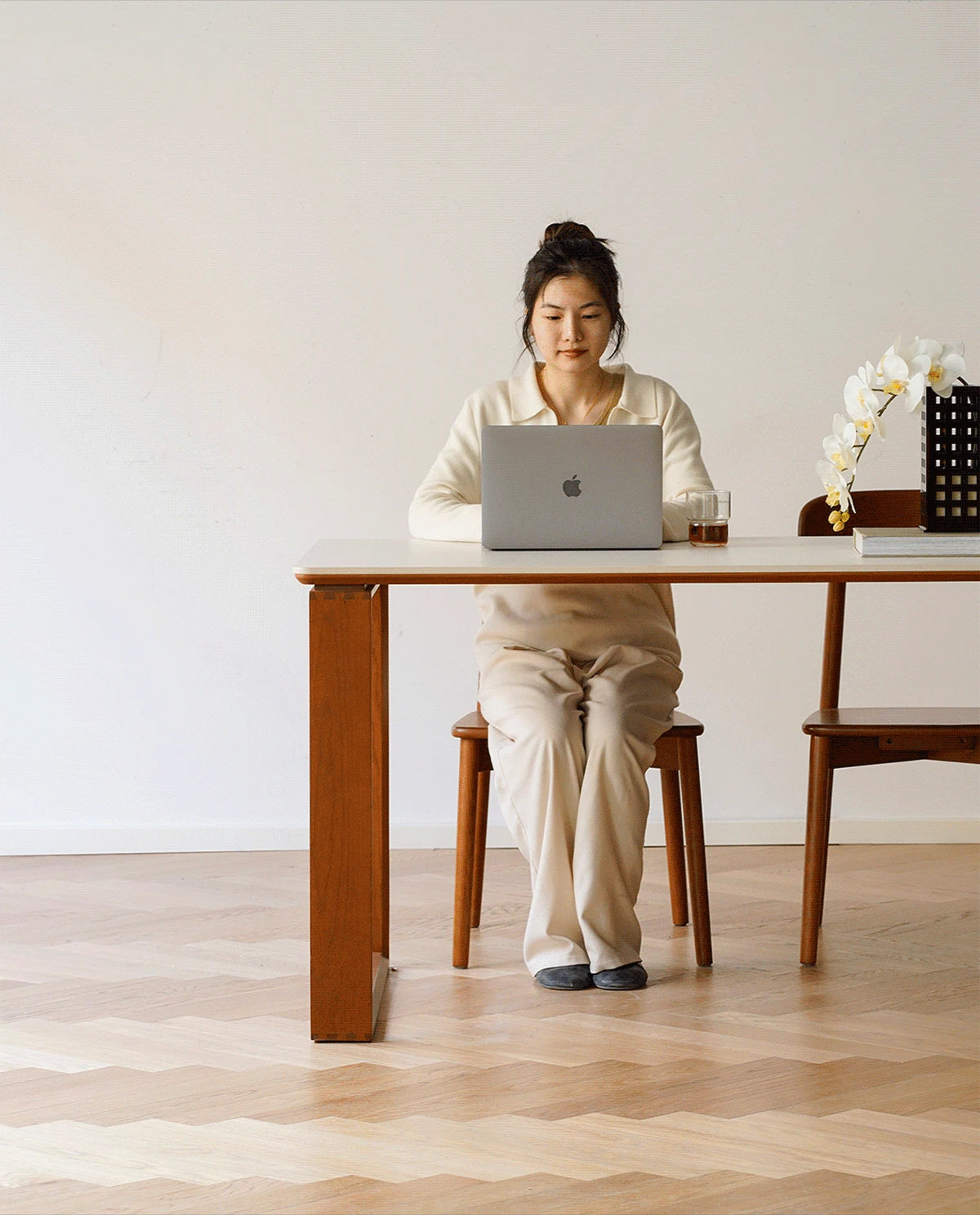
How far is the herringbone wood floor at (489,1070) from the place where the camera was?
5.41 feet

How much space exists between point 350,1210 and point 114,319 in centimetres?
225

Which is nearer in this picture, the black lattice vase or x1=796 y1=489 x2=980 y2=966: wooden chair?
the black lattice vase

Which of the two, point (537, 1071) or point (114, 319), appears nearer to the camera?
point (537, 1071)

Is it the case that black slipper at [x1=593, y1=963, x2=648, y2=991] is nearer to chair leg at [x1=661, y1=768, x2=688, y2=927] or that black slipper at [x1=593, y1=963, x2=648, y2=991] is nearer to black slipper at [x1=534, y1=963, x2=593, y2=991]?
black slipper at [x1=534, y1=963, x2=593, y2=991]

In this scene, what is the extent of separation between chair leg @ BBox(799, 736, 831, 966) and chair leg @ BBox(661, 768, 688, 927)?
0.25m

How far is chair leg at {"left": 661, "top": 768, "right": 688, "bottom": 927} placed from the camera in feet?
8.57

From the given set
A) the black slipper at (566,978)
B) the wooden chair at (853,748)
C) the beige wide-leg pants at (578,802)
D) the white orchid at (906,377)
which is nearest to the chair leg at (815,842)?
the wooden chair at (853,748)

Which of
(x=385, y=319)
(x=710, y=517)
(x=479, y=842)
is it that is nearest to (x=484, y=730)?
(x=479, y=842)

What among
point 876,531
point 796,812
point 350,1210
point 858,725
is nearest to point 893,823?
point 796,812

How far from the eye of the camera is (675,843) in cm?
262

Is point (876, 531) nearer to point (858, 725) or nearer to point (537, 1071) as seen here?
point (858, 725)

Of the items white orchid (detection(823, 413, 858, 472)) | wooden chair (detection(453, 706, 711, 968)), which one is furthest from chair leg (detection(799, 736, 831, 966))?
white orchid (detection(823, 413, 858, 472))

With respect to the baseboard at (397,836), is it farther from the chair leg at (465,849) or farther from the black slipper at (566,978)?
the black slipper at (566,978)

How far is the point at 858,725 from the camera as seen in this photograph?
239 cm
